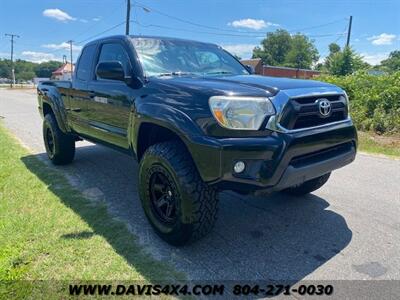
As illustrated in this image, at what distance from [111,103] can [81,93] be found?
976mm

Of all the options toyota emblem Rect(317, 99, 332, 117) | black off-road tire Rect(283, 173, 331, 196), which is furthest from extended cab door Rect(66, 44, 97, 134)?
toyota emblem Rect(317, 99, 332, 117)

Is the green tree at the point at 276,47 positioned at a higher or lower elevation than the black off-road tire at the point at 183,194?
higher

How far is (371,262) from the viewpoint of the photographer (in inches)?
116

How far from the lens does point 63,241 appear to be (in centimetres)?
326

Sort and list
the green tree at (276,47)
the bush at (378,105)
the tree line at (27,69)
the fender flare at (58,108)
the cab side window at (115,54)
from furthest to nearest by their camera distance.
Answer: the tree line at (27,69) → the green tree at (276,47) → the bush at (378,105) → the fender flare at (58,108) → the cab side window at (115,54)

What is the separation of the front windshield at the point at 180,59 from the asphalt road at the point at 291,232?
153 cm

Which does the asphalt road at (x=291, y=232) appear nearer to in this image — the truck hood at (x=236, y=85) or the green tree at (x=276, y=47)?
the truck hood at (x=236, y=85)

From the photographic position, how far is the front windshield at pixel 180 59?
3.72m

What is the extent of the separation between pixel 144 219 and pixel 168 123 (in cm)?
127

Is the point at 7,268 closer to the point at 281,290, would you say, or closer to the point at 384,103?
the point at 281,290

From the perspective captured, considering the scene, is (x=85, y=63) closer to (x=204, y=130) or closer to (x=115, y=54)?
(x=115, y=54)

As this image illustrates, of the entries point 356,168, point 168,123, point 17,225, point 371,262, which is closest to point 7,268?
point 17,225

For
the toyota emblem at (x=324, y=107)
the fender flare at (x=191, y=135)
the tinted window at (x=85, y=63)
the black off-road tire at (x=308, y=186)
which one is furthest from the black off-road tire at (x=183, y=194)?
the tinted window at (x=85, y=63)

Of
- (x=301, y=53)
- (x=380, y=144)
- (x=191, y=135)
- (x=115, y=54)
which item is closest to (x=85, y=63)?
(x=115, y=54)
